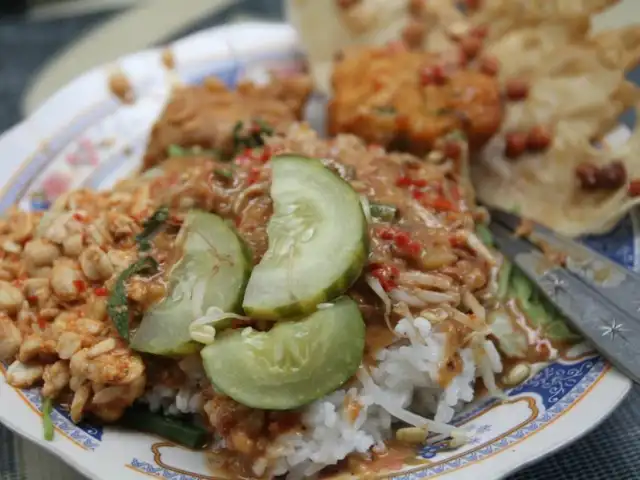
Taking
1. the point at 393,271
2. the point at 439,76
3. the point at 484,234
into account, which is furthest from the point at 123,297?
the point at 439,76

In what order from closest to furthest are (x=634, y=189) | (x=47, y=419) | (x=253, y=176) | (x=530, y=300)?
(x=47, y=419), (x=253, y=176), (x=530, y=300), (x=634, y=189)

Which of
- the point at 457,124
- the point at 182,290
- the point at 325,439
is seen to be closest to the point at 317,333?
the point at 325,439

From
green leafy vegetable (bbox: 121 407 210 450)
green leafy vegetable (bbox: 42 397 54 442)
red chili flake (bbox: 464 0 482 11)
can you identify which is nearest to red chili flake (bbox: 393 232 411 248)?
green leafy vegetable (bbox: 121 407 210 450)

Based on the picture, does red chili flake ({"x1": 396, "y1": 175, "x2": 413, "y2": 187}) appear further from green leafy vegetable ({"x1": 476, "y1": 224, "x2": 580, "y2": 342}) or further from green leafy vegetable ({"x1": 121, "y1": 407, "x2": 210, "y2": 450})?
green leafy vegetable ({"x1": 121, "y1": 407, "x2": 210, "y2": 450})

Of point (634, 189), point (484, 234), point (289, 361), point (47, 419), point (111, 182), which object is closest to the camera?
point (289, 361)

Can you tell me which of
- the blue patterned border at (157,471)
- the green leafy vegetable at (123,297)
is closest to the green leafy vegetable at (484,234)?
the green leafy vegetable at (123,297)

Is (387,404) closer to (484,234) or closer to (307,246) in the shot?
(307,246)
